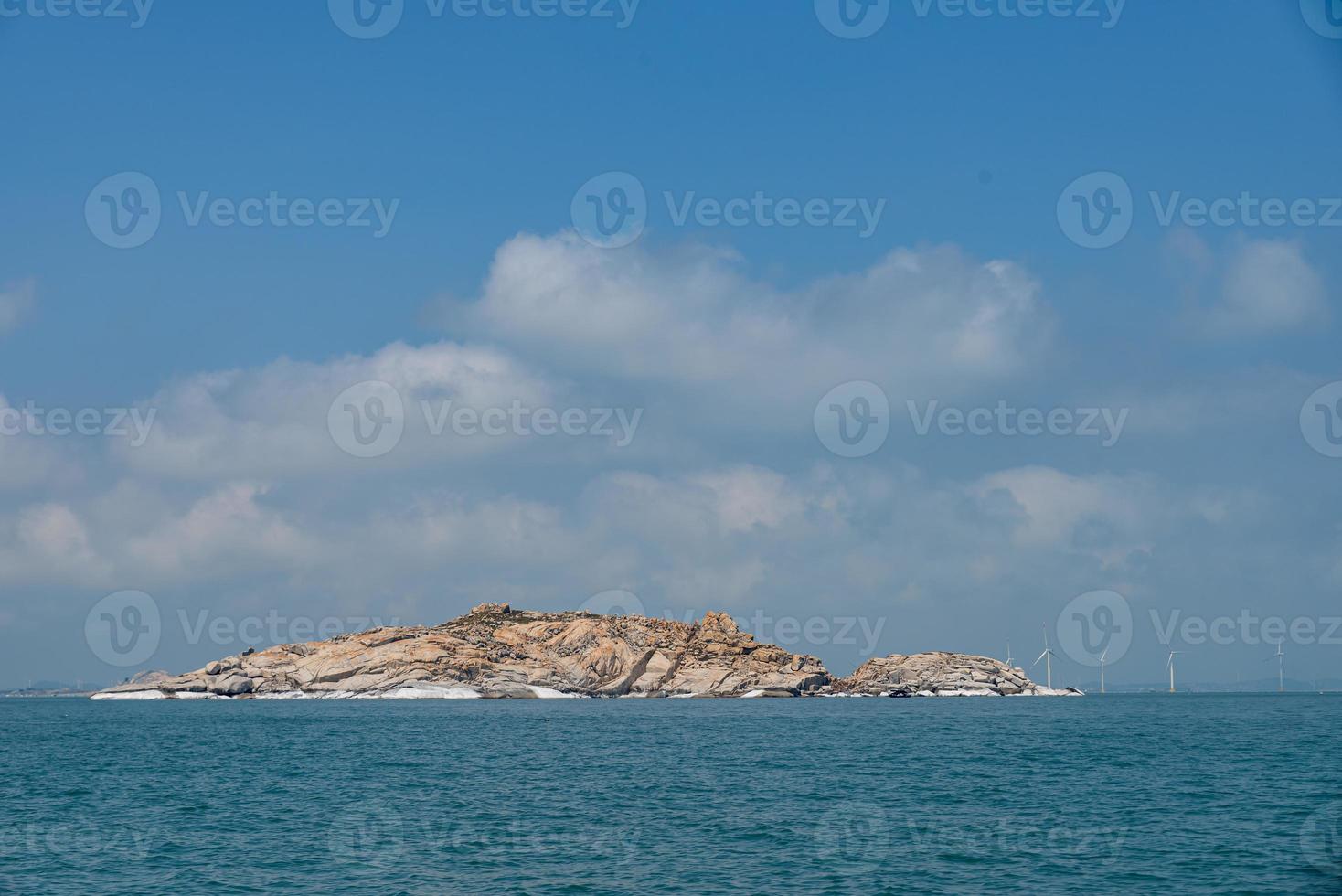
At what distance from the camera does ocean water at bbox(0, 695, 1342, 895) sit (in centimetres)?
3669

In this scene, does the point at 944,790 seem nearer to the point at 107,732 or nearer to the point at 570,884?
the point at 570,884

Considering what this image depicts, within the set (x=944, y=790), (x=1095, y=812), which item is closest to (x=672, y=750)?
(x=944, y=790)

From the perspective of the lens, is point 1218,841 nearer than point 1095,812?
Yes

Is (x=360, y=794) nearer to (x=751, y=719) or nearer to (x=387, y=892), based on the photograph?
(x=387, y=892)

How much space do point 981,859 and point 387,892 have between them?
22298 millimetres

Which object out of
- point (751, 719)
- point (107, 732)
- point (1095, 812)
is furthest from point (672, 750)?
point (107, 732)

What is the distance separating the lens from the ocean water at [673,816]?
3669cm

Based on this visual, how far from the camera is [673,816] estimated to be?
50438 mm

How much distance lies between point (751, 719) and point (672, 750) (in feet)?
207

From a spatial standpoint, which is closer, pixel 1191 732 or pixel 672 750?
pixel 672 750

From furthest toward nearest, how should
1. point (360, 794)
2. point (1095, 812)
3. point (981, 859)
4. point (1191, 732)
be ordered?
point (1191, 732)
point (360, 794)
point (1095, 812)
point (981, 859)

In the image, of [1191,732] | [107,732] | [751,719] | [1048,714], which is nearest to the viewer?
[1191,732]

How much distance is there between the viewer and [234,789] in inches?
2473

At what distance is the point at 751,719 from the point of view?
15100cm
